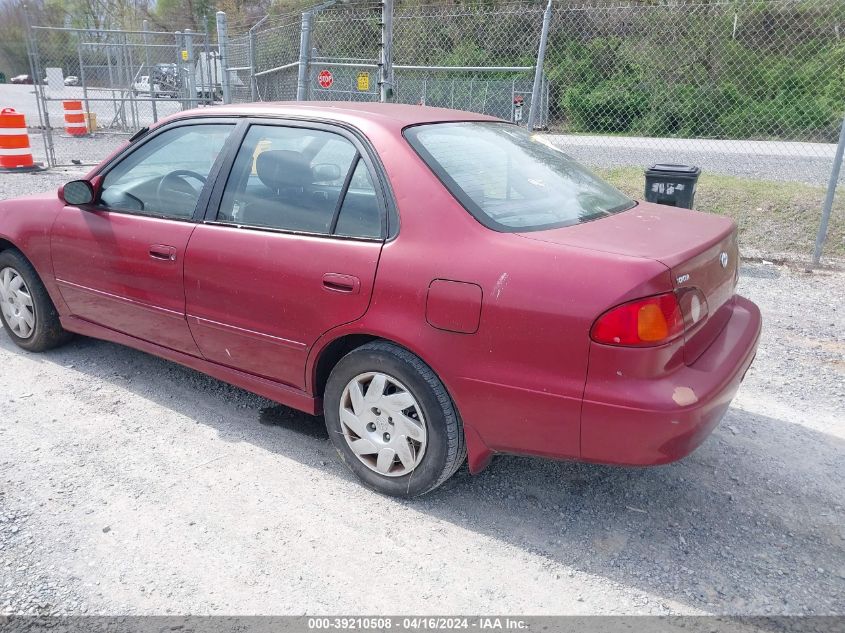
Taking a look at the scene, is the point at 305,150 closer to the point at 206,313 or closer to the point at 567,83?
the point at 206,313

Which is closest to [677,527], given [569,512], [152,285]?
[569,512]

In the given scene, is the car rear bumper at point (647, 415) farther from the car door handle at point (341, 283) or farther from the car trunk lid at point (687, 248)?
the car door handle at point (341, 283)

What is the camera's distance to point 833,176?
6652mm

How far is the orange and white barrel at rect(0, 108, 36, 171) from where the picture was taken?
13.0 meters

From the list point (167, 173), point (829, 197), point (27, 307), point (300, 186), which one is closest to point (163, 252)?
point (167, 173)

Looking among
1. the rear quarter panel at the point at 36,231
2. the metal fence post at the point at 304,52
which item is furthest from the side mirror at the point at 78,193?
the metal fence post at the point at 304,52

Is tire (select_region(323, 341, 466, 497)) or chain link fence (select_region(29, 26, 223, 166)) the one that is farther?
chain link fence (select_region(29, 26, 223, 166))

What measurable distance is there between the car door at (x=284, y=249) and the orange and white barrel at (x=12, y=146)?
11584mm

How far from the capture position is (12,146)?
514 inches

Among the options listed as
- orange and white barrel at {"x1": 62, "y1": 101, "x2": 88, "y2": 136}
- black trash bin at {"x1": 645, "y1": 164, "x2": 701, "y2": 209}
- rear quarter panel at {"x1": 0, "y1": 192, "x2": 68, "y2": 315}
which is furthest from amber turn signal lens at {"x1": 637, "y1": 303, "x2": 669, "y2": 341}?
orange and white barrel at {"x1": 62, "y1": 101, "x2": 88, "y2": 136}

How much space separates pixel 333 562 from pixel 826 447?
103 inches

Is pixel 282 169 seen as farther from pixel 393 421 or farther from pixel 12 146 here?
pixel 12 146

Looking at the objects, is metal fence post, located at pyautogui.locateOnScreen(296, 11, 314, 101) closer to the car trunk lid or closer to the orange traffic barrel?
the car trunk lid

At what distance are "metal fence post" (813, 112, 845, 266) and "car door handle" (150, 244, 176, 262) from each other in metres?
5.85
